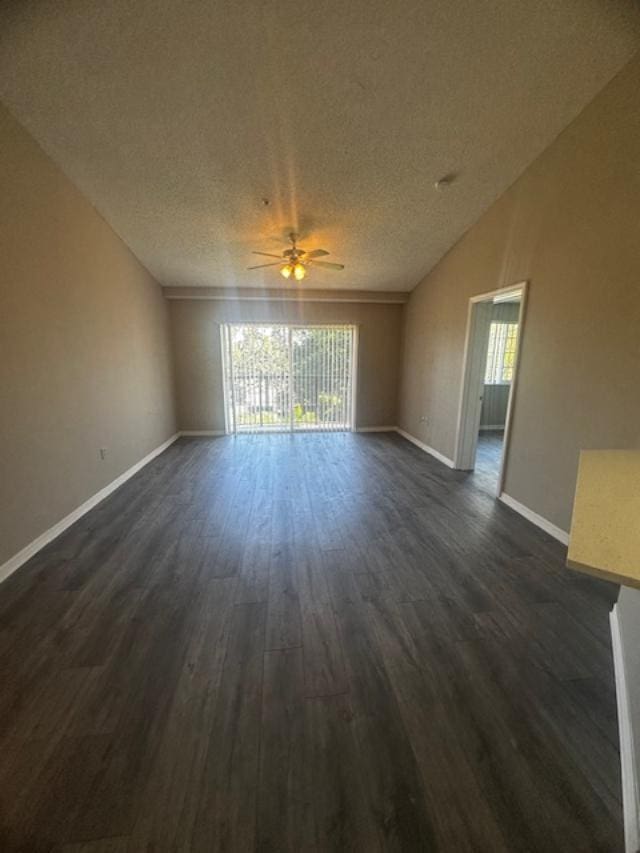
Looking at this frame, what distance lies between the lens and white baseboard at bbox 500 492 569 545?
2717 mm

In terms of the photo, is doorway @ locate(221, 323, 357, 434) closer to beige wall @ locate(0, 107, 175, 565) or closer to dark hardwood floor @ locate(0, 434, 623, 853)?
beige wall @ locate(0, 107, 175, 565)

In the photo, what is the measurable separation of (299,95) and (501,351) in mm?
5260

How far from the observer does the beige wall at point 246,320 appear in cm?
561

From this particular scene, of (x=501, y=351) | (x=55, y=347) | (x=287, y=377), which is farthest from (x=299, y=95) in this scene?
(x=501, y=351)

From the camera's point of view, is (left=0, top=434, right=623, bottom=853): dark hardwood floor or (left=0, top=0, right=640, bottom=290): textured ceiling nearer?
(left=0, top=434, right=623, bottom=853): dark hardwood floor

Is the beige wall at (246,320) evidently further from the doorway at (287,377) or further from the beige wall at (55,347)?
the beige wall at (55,347)

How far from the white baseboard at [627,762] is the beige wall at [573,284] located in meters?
1.35

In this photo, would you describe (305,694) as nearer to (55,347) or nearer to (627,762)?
(627,762)

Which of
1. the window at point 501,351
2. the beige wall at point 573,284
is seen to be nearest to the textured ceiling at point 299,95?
the beige wall at point 573,284

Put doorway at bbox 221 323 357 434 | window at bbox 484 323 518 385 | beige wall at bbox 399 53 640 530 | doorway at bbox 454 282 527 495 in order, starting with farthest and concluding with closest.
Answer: window at bbox 484 323 518 385, doorway at bbox 221 323 357 434, doorway at bbox 454 282 527 495, beige wall at bbox 399 53 640 530

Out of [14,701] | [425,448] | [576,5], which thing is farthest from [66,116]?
[425,448]

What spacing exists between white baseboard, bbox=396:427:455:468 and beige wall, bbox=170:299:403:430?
682 mm

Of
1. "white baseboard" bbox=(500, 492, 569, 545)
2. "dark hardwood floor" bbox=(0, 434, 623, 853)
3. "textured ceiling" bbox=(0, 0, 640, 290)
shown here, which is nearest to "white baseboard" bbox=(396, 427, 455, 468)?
"white baseboard" bbox=(500, 492, 569, 545)

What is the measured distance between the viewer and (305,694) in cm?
145
